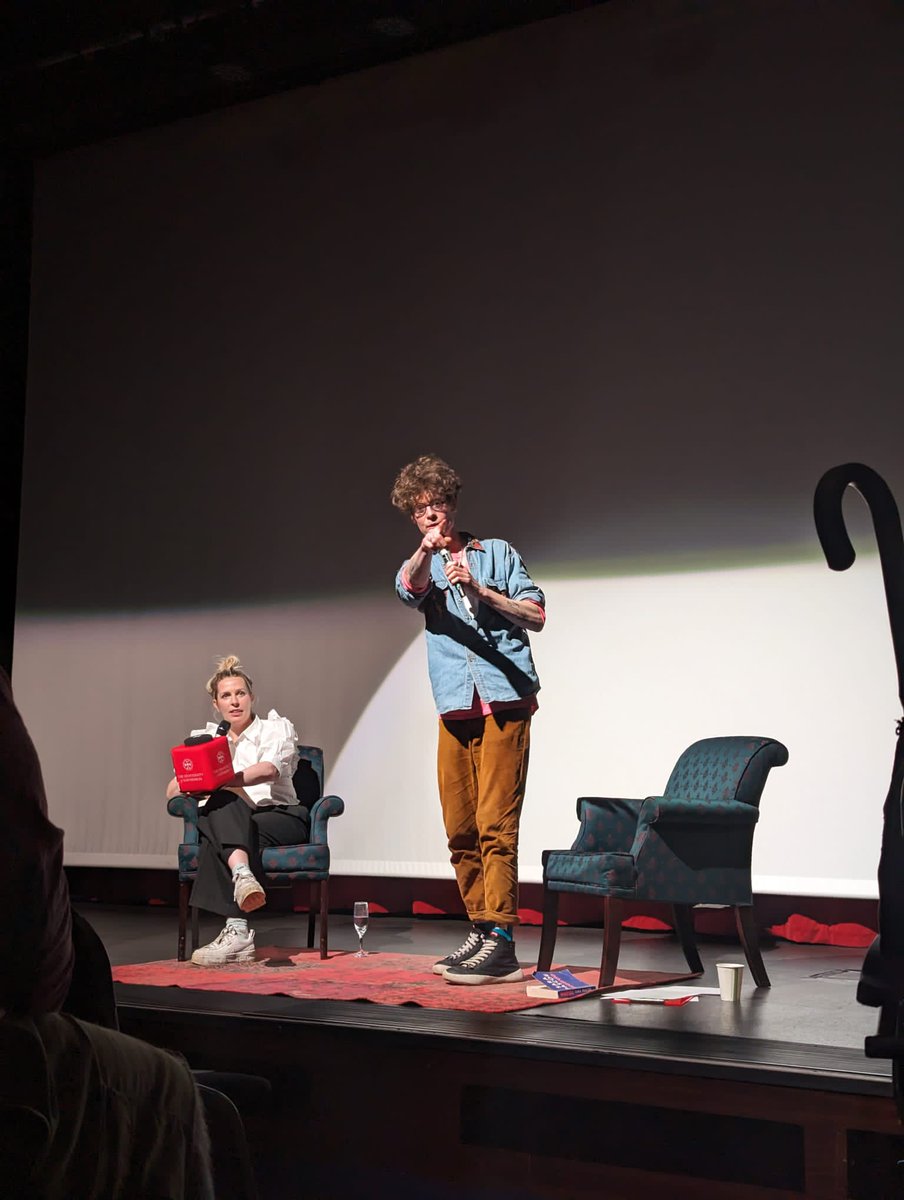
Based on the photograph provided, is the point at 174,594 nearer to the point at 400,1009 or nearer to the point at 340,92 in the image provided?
the point at 340,92

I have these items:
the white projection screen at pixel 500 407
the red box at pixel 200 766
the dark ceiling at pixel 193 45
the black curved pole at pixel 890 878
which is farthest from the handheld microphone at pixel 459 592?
the dark ceiling at pixel 193 45

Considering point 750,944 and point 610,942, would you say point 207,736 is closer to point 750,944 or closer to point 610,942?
point 610,942

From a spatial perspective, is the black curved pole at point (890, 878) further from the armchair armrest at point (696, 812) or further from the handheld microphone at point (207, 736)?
the handheld microphone at point (207, 736)

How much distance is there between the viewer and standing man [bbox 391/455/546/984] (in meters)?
3.36

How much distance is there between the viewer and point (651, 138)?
549 cm

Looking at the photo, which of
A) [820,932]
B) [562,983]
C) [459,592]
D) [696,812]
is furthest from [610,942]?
[820,932]

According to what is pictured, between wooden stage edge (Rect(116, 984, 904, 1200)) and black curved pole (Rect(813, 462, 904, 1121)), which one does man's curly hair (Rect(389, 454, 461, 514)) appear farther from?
black curved pole (Rect(813, 462, 904, 1121))

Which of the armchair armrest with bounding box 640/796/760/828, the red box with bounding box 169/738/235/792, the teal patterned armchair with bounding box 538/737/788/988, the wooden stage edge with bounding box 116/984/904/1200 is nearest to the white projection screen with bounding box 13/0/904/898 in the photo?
the teal patterned armchair with bounding box 538/737/788/988

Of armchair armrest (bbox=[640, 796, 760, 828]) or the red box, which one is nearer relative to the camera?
armchair armrest (bbox=[640, 796, 760, 828])

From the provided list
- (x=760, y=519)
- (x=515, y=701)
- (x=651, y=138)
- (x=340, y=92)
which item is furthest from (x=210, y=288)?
(x=515, y=701)

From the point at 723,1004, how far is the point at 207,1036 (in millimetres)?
1334

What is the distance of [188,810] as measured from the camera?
445 centimetres

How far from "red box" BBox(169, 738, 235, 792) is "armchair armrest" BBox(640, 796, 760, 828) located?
143 centimetres

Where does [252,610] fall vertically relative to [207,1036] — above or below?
above
